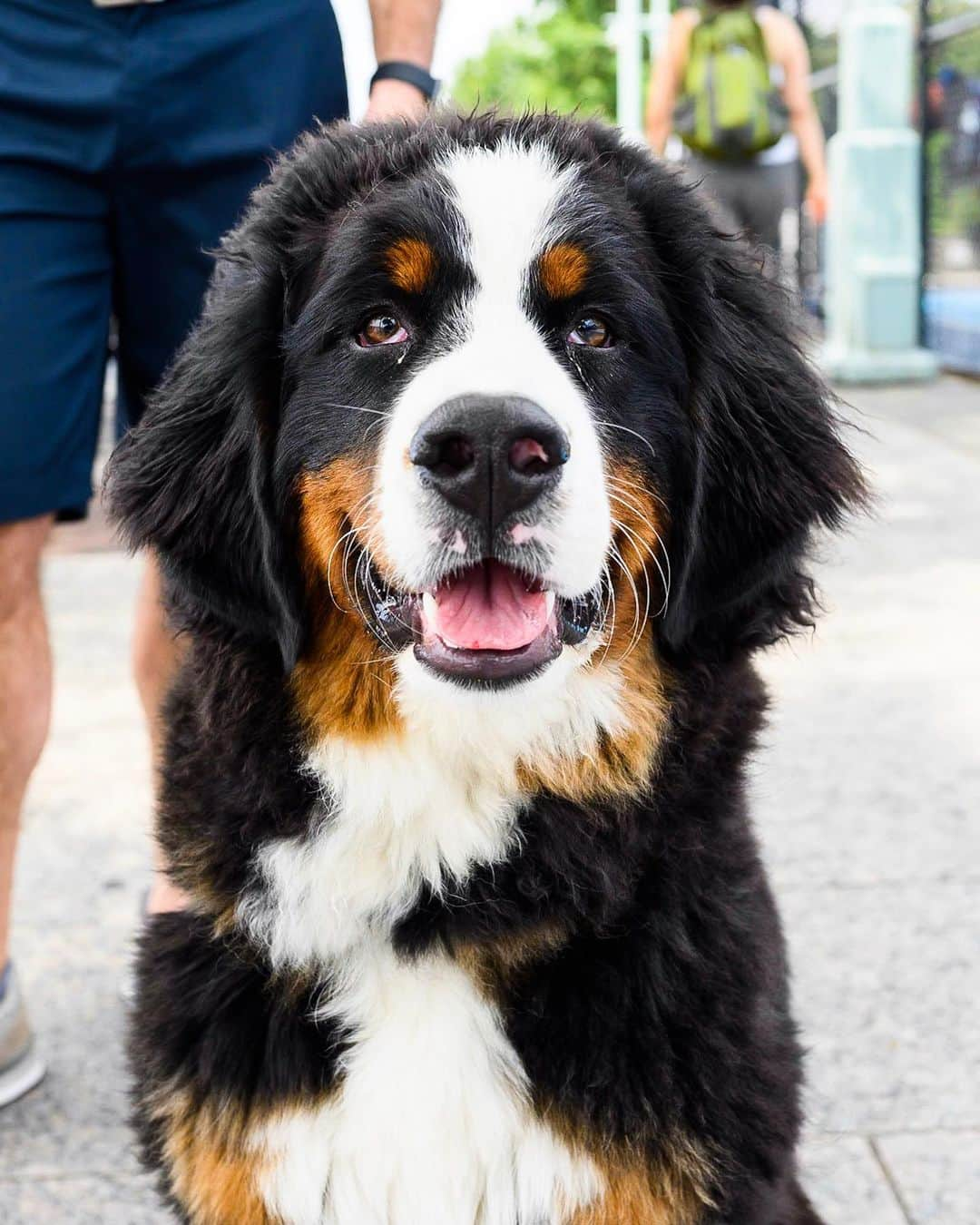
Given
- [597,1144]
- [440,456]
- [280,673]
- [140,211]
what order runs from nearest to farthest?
[440,456], [597,1144], [280,673], [140,211]

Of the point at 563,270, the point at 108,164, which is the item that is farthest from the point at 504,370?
the point at 108,164

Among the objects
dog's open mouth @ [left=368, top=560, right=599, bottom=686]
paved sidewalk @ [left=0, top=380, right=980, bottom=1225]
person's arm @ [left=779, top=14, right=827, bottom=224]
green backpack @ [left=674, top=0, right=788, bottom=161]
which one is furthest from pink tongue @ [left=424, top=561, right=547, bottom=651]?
person's arm @ [left=779, top=14, right=827, bottom=224]

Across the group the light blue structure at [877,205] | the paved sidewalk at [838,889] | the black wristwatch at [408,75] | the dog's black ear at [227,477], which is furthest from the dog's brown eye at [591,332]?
the light blue structure at [877,205]

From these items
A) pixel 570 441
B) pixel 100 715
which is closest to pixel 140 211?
pixel 570 441

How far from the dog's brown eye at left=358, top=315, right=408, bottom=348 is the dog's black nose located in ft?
1.03

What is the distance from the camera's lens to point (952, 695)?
5.16m

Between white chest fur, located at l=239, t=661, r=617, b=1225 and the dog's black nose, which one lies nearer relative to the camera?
the dog's black nose

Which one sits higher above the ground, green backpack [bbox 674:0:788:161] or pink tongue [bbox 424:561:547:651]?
green backpack [bbox 674:0:788:161]

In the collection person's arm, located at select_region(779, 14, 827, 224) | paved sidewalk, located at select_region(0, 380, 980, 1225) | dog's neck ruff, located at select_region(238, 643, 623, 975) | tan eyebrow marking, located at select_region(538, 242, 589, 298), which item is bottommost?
paved sidewalk, located at select_region(0, 380, 980, 1225)

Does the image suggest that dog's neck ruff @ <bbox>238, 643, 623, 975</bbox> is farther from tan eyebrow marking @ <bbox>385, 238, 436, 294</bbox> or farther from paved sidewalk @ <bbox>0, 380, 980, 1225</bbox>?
paved sidewalk @ <bbox>0, 380, 980, 1225</bbox>

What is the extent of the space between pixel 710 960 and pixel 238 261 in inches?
52.2

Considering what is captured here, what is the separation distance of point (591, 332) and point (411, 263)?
0.29m

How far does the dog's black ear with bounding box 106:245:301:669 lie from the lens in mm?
2316

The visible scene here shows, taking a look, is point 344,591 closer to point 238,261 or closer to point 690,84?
point 238,261
